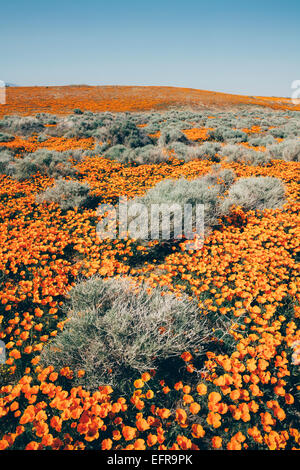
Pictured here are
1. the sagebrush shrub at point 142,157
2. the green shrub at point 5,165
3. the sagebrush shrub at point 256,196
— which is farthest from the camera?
the sagebrush shrub at point 142,157

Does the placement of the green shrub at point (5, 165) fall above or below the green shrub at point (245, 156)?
below

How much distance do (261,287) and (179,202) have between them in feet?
7.46

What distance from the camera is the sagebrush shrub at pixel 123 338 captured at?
85.4 inches

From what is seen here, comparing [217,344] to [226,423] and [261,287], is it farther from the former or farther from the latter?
[261,287]

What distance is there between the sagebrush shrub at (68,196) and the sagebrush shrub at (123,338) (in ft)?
10.7

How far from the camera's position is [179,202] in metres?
4.70

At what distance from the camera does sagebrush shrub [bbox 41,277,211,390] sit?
7.11 ft

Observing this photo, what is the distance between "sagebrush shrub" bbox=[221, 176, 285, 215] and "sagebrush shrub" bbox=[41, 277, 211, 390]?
9.82 ft

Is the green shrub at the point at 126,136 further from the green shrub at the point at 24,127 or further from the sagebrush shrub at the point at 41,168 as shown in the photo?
the green shrub at the point at 24,127

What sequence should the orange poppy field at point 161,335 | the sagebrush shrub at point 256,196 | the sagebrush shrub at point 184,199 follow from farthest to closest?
the sagebrush shrub at point 256,196, the sagebrush shrub at point 184,199, the orange poppy field at point 161,335

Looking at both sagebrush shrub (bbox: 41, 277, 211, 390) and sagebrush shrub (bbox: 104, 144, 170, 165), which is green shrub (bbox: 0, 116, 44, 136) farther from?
sagebrush shrub (bbox: 41, 277, 211, 390)

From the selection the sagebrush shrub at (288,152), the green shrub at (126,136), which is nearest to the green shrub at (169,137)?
the green shrub at (126,136)

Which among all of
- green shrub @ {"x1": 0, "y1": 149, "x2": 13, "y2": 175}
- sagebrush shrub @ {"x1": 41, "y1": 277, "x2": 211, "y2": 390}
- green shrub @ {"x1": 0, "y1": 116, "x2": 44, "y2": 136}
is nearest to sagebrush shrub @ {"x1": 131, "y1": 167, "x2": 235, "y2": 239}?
sagebrush shrub @ {"x1": 41, "y1": 277, "x2": 211, "y2": 390}
